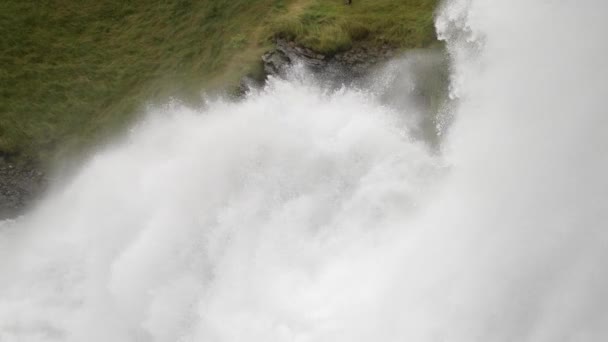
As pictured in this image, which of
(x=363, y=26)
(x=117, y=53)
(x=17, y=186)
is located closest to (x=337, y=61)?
(x=363, y=26)

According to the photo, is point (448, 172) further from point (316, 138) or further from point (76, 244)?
point (76, 244)

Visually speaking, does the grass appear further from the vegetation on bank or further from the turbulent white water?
the turbulent white water

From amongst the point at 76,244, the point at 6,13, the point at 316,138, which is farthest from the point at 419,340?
the point at 6,13

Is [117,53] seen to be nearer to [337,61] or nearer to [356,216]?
[337,61]

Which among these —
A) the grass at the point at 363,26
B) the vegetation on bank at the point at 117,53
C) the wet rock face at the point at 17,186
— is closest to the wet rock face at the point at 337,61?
the grass at the point at 363,26

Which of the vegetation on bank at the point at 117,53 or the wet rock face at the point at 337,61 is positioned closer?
the wet rock face at the point at 337,61

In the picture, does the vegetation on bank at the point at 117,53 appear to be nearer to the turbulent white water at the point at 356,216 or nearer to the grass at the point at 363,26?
the grass at the point at 363,26
